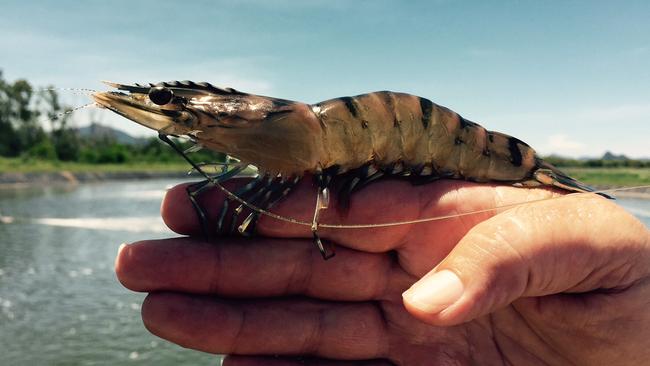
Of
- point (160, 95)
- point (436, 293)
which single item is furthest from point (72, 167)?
point (436, 293)

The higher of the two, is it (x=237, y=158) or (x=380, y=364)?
(x=237, y=158)

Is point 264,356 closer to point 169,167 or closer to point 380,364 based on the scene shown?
point 380,364

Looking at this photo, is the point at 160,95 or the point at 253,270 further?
the point at 253,270

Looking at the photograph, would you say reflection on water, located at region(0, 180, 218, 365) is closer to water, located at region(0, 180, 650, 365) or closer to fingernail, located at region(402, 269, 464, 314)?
water, located at region(0, 180, 650, 365)

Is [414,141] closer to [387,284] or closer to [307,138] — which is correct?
[307,138]

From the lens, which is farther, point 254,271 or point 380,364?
point 380,364

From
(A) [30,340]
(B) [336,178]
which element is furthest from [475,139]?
(A) [30,340]
